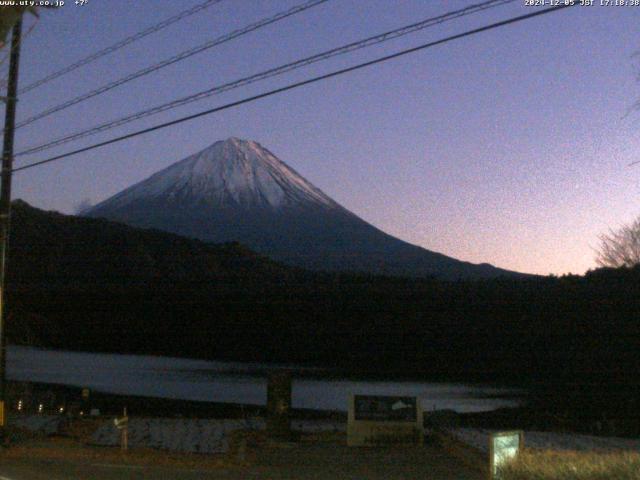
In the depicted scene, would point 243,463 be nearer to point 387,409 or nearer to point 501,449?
point 387,409

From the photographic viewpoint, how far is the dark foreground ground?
13.8 metres

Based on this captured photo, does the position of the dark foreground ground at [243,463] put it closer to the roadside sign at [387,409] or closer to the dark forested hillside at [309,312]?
the roadside sign at [387,409]

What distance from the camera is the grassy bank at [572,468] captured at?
8408 mm

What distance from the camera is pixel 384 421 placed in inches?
740

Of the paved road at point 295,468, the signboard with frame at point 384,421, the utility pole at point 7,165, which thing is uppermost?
the utility pole at point 7,165

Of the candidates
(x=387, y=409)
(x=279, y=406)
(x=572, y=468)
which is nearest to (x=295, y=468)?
(x=279, y=406)

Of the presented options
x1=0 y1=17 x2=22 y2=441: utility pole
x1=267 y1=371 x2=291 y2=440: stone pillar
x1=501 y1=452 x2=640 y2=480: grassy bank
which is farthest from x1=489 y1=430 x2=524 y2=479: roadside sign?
x1=0 y1=17 x2=22 y2=441: utility pole

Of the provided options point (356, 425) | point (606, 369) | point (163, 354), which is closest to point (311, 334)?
point (163, 354)

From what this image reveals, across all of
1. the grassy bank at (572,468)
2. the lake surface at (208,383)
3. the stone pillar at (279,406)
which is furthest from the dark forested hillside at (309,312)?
the grassy bank at (572,468)

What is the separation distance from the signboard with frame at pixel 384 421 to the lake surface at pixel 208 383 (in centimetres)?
1459

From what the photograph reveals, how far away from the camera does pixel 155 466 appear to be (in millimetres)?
14969

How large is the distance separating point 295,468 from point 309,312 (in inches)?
2245

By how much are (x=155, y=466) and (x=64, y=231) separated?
66647 mm

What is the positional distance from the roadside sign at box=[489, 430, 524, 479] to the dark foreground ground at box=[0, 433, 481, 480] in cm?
399
